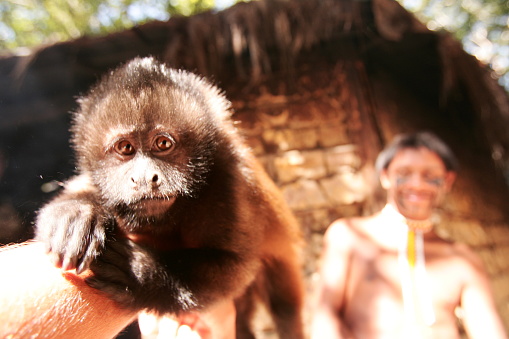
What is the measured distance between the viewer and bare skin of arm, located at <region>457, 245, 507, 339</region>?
2260 mm

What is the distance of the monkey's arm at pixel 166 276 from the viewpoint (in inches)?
46.0

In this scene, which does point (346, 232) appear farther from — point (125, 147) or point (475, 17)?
point (475, 17)

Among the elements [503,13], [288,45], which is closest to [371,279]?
[288,45]

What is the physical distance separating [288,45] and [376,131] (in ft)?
5.06

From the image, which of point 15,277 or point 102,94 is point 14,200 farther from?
point 102,94

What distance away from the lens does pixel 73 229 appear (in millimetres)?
1193

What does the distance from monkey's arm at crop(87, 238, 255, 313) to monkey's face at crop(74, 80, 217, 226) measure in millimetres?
251

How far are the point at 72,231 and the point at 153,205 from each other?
43 centimetres

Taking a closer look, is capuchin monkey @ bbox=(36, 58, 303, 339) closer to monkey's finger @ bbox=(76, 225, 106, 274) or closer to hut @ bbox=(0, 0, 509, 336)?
monkey's finger @ bbox=(76, 225, 106, 274)

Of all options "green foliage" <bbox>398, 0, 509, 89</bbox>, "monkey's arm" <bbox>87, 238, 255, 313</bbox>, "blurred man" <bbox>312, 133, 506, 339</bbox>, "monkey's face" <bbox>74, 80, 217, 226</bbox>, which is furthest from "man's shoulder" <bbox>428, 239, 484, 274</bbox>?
"green foliage" <bbox>398, 0, 509, 89</bbox>

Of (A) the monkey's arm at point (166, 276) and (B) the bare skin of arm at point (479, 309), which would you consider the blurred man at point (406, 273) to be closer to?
(B) the bare skin of arm at point (479, 309)

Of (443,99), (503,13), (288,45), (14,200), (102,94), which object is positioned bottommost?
(14,200)

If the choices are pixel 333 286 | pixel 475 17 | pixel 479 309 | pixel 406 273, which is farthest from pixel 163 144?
pixel 475 17

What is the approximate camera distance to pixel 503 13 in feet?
30.1
